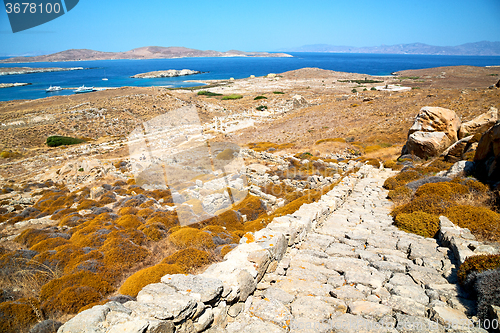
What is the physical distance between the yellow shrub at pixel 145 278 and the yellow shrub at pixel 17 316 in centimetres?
149

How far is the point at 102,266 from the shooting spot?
673 cm

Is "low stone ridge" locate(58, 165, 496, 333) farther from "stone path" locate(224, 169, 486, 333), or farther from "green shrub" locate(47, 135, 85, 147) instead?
→ "green shrub" locate(47, 135, 85, 147)

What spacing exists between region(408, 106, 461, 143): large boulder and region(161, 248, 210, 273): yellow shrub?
Answer: 19658 mm

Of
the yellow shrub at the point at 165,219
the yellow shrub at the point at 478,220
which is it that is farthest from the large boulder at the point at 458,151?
the yellow shrub at the point at 165,219

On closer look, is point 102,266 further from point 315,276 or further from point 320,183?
point 320,183

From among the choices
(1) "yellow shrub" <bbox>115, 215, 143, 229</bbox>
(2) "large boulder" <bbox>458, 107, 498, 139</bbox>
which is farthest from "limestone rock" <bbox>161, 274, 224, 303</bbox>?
(2) "large boulder" <bbox>458, 107, 498, 139</bbox>

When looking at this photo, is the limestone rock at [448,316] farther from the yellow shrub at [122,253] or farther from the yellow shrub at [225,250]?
the yellow shrub at [122,253]

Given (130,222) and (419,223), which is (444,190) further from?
(130,222)

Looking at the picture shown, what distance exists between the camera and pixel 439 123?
18734 millimetres

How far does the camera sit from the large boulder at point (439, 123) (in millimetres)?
18516

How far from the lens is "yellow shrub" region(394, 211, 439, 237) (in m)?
7.71

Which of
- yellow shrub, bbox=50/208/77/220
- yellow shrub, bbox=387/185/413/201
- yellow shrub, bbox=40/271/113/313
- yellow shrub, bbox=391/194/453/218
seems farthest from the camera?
yellow shrub, bbox=50/208/77/220

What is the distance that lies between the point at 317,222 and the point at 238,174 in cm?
1126

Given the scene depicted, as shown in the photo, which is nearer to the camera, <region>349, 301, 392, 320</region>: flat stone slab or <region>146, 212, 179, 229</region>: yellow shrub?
<region>349, 301, 392, 320</region>: flat stone slab
